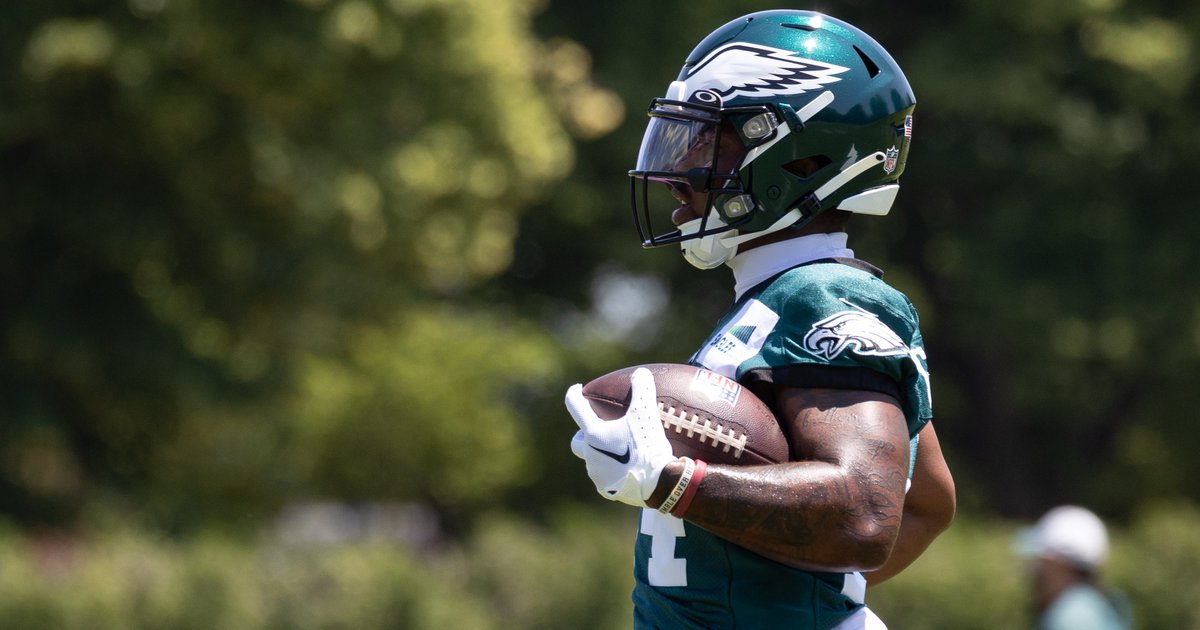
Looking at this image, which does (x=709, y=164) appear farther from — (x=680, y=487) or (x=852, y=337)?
(x=680, y=487)

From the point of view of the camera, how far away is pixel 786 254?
3.02 meters

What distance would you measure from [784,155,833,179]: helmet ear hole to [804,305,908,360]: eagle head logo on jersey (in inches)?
15.6

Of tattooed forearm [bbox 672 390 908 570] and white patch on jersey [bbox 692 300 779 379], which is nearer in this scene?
tattooed forearm [bbox 672 390 908 570]

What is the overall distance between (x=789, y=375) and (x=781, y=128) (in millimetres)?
549

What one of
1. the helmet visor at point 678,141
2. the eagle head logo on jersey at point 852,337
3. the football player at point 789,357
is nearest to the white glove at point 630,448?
the football player at point 789,357

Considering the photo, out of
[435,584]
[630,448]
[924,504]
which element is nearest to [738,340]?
[630,448]

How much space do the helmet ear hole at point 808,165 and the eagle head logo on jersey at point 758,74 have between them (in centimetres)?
14

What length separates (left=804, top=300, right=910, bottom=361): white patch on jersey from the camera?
267 centimetres

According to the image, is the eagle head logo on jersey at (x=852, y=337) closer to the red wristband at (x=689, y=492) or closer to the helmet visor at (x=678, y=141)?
the red wristband at (x=689, y=492)

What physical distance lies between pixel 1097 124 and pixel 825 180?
14847mm

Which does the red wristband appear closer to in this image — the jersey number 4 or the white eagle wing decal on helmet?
the jersey number 4

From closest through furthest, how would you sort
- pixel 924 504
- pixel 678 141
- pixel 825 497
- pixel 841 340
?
1. pixel 825 497
2. pixel 841 340
3. pixel 678 141
4. pixel 924 504

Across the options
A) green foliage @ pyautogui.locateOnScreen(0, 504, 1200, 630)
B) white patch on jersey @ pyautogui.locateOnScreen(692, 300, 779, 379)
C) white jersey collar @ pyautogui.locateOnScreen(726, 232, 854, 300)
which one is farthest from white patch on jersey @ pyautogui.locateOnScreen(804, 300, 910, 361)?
green foliage @ pyautogui.locateOnScreen(0, 504, 1200, 630)

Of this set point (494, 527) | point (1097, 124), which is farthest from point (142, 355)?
point (1097, 124)
